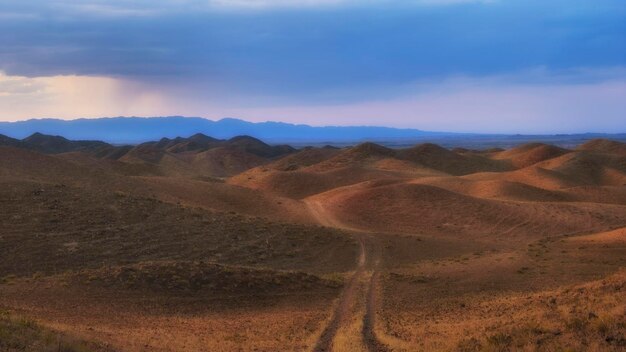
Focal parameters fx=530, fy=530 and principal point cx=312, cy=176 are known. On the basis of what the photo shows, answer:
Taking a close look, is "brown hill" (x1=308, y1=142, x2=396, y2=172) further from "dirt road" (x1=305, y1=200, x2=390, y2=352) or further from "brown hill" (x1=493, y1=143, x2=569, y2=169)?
"dirt road" (x1=305, y1=200, x2=390, y2=352)

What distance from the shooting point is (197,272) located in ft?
67.1

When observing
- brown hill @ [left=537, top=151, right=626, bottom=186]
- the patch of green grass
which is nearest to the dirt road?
the patch of green grass

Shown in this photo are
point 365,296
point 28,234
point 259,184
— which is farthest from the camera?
point 259,184

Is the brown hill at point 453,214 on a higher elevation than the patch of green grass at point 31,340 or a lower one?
lower

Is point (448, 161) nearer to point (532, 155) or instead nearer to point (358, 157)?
point (358, 157)

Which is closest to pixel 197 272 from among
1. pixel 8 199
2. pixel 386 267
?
pixel 386 267

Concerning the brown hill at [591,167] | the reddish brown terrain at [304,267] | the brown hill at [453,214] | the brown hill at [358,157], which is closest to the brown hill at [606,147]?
the brown hill at [591,167]

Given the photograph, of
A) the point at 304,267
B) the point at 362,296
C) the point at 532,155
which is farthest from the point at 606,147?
the point at 362,296

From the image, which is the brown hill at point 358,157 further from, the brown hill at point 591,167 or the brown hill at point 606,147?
the brown hill at point 606,147

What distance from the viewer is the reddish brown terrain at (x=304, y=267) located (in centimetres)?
1290

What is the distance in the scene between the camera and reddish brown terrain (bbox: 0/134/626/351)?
1290 centimetres

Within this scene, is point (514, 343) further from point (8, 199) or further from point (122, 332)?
point (8, 199)

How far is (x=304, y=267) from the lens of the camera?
25.3 metres

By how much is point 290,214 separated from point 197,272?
60.8 ft
